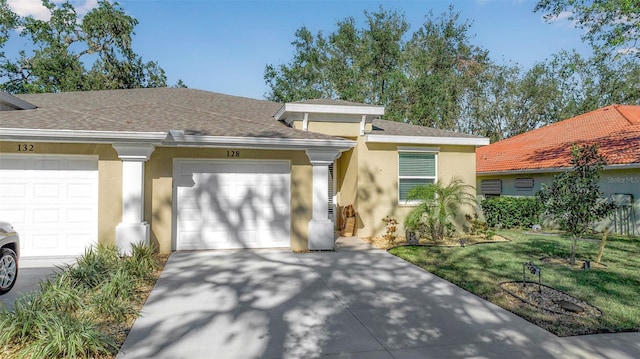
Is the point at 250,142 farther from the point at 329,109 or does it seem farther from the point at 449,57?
the point at 449,57

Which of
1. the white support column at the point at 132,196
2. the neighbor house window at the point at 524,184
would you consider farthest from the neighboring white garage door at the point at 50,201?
the neighbor house window at the point at 524,184

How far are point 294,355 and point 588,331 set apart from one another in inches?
143

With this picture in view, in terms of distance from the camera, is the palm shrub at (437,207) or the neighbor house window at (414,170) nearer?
the palm shrub at (437,207)

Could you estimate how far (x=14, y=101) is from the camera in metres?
10.0

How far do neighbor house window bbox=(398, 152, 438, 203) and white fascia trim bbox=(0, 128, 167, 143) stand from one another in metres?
7.41

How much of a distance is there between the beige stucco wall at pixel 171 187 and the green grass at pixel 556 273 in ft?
8.62

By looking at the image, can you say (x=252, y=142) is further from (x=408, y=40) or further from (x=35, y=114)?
(x=408, y=40)

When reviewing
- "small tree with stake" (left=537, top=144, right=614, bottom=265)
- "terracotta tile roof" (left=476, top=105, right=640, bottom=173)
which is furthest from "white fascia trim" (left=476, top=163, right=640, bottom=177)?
"small tree with stake" (left=537, top=144, right=614, bottom=265)

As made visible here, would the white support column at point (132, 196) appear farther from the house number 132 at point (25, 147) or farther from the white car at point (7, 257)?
the white car at point (7, 257)

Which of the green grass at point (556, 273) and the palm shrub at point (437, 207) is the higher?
the palm shrub at point (437, 207)

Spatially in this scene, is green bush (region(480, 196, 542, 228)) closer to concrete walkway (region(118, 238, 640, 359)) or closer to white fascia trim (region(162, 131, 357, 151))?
white fascia trim (region(162, 131, 357, 151))

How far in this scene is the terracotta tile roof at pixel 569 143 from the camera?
555 inches

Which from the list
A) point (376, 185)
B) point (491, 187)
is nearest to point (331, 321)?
point (376, 185)

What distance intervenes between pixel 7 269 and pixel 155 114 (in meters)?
5.56
